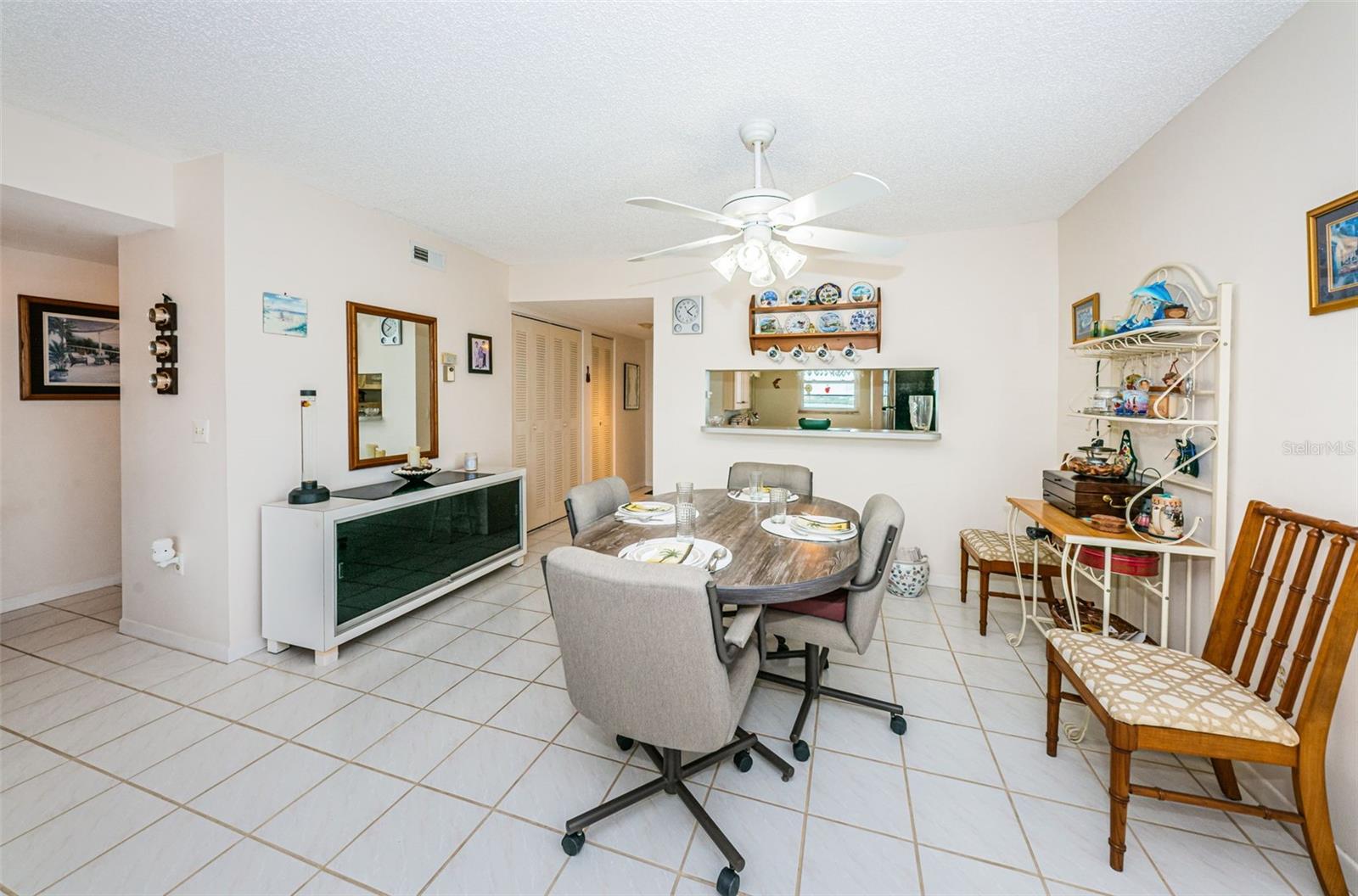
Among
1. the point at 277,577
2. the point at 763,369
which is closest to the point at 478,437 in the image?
the point at 277,577

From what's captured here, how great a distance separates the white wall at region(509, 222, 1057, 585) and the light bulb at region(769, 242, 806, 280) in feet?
5.94

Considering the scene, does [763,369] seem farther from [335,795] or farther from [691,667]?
[335,795]

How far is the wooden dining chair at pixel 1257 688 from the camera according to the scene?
137 centimetres

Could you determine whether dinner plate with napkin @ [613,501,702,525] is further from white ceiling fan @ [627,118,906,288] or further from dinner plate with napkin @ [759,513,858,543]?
white ceiling fan @ [627,118,906,288]

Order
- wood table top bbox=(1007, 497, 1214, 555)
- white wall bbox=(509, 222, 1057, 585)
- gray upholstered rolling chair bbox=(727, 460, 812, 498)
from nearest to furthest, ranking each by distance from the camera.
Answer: wood table top bbox=(1007, 497, 1214, 555)
gray upholstered rolling chair bbox=(727, 460, 812, 498)
white wall bbox=(509, 222, 1057, 585)

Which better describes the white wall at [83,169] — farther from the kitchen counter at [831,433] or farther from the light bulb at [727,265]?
the kitchen counter at [831,433]

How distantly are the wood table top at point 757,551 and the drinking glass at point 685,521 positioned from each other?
0.14 meters

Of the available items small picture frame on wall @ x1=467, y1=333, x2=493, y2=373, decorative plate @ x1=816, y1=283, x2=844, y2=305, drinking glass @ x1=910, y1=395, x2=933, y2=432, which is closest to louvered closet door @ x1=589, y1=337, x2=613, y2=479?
small picture frame on wall @ x1=467, y1=333, x2=493, y2=373

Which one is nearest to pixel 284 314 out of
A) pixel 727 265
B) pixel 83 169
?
pixel 83 169

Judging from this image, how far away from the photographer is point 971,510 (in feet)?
12.4

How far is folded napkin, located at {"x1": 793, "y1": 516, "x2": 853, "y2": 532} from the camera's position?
216 centimetres

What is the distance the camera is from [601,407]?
22.0 ft

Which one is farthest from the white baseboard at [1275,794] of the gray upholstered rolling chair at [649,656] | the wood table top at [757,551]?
the gray upholstered rolling chair at [649,656]

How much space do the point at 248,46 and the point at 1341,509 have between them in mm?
3786
